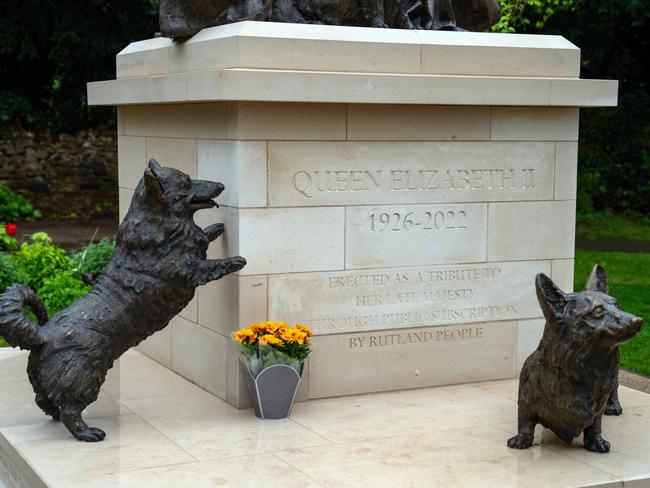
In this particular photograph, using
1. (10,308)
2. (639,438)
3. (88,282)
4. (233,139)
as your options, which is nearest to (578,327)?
(639,438)

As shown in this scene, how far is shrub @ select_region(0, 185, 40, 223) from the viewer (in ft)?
62.6

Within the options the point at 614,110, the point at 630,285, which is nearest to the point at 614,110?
the point at 614,110

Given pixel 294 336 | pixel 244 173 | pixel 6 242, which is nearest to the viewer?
pixel 294 336

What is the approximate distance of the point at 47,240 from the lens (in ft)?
39.5

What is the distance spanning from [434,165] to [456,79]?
25.1 inches

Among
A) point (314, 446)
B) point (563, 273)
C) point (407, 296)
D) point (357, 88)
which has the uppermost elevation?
point (357, 88)

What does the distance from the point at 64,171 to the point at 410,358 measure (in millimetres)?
15101

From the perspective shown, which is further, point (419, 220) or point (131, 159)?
point (131, 159)

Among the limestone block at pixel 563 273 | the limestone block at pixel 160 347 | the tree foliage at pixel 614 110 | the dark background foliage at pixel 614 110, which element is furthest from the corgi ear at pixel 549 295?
the dark background foliage at pixel 614 110

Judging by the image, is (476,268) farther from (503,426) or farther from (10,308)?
(10,308)

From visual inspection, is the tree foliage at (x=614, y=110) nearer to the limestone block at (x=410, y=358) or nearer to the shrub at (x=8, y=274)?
the shrub at (x=8, y=274)

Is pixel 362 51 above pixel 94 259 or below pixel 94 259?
above

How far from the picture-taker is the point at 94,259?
1159cm

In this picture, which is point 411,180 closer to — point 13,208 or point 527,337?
point 527,337
